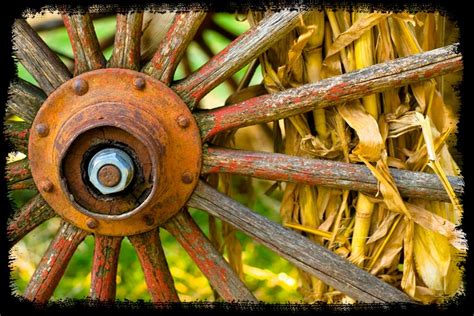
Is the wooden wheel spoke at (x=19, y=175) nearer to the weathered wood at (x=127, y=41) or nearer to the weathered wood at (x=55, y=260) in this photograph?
the weathered wood at (x=55, y=260)

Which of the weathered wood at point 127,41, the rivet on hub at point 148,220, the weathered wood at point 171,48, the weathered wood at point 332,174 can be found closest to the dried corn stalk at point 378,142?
the weathered wood at point 332,174

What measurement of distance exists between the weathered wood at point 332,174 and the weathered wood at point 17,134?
429 millimetres

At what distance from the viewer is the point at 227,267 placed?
5.43 ft

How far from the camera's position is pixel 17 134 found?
162 cm

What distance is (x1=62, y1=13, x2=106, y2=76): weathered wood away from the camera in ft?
5.18

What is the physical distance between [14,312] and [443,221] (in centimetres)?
98

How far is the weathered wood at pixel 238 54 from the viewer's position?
1.55 meters

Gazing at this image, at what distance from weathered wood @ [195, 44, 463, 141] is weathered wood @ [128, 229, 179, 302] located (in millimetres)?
375

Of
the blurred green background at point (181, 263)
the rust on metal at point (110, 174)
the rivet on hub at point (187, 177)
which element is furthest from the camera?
the blurred green background at point (181, 263)

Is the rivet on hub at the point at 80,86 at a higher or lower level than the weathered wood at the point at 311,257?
higher

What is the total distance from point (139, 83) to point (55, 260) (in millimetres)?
446

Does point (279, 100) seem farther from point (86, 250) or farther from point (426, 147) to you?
point (86, 250)

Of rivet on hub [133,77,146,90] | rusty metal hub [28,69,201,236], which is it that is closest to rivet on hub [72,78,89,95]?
rusty metal hub [28,69,201,236]

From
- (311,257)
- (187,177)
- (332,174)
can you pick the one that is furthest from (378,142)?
(187,177)
